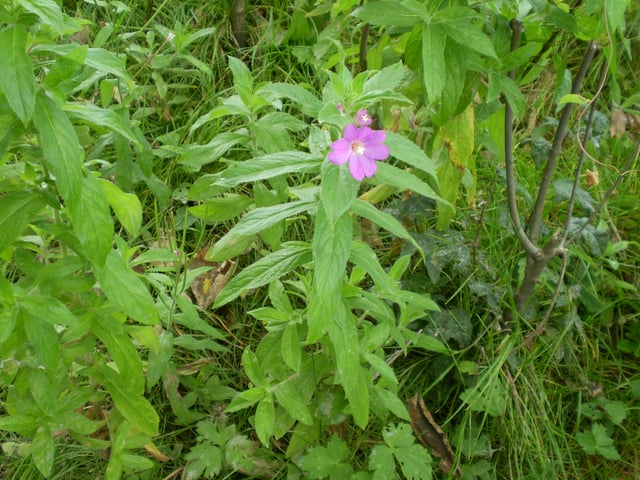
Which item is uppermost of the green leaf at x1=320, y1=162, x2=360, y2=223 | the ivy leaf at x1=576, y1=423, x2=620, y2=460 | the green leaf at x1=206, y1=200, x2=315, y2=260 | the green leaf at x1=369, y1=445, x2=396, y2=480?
the green leaf at x1=320, y1=162, x2=360, y2=223

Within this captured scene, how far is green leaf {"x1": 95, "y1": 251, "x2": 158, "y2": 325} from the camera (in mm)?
1355

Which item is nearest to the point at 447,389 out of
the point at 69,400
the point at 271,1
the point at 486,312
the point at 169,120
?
the point at 486,312

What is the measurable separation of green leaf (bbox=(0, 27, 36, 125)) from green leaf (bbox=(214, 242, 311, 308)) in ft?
1.69

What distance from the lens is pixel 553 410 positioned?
6.97 ft

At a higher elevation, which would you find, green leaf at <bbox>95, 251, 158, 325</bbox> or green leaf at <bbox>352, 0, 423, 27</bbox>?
green leaf at <bbox>352, 0, 423, 27</bbox>

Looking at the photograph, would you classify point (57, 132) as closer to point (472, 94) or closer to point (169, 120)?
point (472, 94)

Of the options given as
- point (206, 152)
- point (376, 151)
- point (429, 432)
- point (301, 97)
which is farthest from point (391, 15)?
point (429, 432)

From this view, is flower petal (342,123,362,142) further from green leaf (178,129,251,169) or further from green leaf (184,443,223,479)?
green leaf (184,443,223,479)

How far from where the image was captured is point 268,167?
1.28 metres

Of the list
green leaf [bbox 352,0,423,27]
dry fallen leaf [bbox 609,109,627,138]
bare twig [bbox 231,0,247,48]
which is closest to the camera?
green leaf [bbox 352,0,423,27]

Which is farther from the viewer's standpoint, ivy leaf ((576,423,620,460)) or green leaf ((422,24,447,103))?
ivy leaf ((576,423,620,460))

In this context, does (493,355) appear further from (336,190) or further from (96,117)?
(96,117)

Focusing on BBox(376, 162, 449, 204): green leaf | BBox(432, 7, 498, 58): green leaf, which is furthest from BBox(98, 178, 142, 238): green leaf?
BBox(432, 7, 498, 58): green leaf

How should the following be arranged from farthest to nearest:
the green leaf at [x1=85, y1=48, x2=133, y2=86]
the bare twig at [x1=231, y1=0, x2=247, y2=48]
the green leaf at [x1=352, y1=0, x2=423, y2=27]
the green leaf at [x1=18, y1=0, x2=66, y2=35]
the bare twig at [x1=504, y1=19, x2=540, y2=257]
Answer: the bare twig at [x1=231, y1=0, x2=247, y2=48] → the bare twig at [x1=504, y1=19, x2=540, y2=257] → the green leaf at [x1=352, y1=0, x2=423, y2=27] → the green leaf at [x1=85, y1=48, x2=133, y2=86] → the green leaf at [x1=18, y1=0, x2=66, y2=35]
